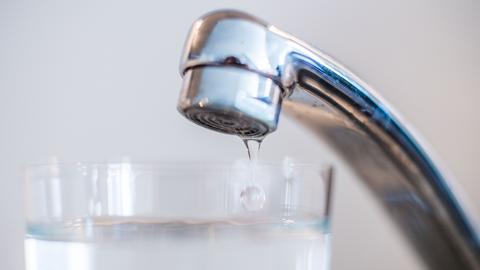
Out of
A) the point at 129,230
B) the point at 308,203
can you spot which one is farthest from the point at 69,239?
the point at 308,203

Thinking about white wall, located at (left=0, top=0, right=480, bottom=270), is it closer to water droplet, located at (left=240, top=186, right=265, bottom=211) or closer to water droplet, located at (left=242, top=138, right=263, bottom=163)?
water droplet, located at (left=242, top=138, right=263, bottom=163)

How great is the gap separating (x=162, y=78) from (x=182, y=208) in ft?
0.62

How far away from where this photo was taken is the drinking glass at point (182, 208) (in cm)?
32

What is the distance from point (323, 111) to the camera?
1.02 ft

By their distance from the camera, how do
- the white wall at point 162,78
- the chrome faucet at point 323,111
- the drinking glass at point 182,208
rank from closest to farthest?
the chrome faucet at point 323,111 → the drinking glass at point 182,208 → the white wall at point 162,78

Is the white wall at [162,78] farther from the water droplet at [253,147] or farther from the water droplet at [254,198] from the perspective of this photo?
the water droplet at [254,198]

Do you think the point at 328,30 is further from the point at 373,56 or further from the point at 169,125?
the point at 169,125

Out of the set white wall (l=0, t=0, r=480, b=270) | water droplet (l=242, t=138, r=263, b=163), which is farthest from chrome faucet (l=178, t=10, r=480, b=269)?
white wall (l=0, t=0, r=480, b=270)

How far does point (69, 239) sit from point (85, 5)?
25 cm

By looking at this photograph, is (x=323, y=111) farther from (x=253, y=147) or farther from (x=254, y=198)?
(x=253, y=147)

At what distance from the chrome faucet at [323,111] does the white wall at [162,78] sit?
0.53 feet

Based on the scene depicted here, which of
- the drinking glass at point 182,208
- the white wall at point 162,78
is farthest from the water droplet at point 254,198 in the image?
the white wall at point 162,78

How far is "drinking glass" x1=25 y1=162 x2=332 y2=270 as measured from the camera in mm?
324

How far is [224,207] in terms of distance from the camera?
336mm
